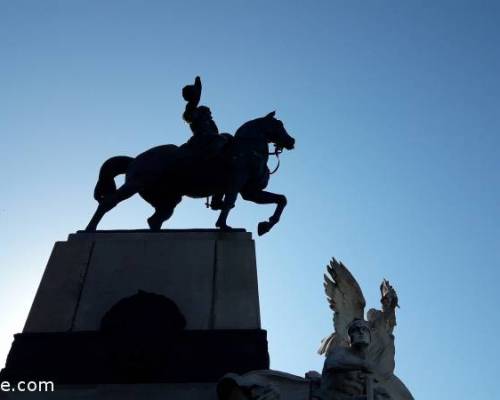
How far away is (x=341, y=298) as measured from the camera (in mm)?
8914

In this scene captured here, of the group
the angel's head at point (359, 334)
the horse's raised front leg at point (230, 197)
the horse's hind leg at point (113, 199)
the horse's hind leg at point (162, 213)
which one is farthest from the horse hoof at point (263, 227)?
the angel's head at point (359, 334)

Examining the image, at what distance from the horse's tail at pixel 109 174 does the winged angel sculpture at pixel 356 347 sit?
3046 mm

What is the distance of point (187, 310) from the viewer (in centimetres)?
718

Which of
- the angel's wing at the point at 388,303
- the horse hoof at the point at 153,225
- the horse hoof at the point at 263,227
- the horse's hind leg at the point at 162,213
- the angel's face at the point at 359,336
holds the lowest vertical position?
the angel's face at the point at 359,336

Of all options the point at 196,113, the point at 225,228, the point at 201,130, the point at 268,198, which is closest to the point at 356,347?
the point at 225,228

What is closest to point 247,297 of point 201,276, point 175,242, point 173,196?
point 201,276

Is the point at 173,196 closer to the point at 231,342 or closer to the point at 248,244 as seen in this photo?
the point at 248,244

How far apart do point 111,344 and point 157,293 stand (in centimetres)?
82

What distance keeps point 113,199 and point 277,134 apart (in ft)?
7.84

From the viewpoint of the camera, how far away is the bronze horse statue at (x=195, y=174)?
29.9 feet

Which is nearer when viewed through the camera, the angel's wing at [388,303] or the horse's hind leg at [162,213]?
the angel's wing at [388,303]

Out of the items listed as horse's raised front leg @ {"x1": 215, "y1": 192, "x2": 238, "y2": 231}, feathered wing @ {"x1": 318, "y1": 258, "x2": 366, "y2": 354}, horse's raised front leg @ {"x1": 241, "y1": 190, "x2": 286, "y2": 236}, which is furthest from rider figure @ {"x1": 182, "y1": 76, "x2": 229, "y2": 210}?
feathered wing @ {"x1": 318, "y1": 258, "x2": 366, "y2": 354}

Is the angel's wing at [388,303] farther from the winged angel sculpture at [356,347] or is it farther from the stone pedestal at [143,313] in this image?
the stone pedestal at [143,313]

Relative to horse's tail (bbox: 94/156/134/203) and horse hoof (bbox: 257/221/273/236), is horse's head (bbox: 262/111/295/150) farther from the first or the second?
horse's tail (bbox: 94/156/134/203)
